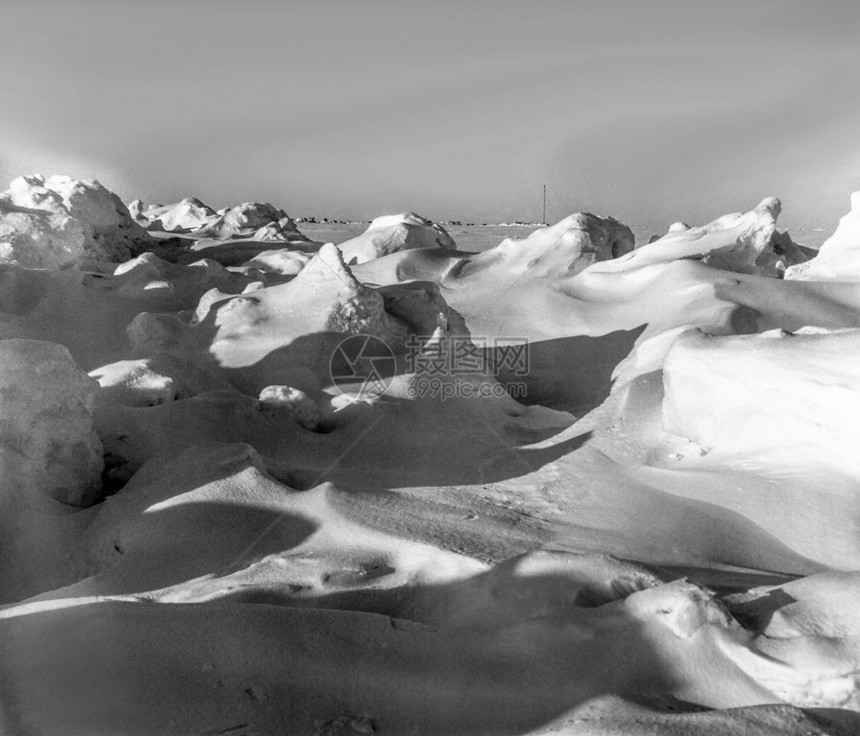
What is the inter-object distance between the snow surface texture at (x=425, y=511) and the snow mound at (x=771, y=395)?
14 mm

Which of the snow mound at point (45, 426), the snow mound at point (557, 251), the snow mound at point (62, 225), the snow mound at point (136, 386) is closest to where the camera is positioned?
the snow mound at point (45, 426)

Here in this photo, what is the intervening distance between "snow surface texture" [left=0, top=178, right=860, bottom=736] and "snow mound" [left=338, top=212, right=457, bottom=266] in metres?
3.68

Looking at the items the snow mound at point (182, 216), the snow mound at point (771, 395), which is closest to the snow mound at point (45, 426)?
the snow mound at point (771, 395)

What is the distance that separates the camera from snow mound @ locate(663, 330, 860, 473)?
3553 millimetres

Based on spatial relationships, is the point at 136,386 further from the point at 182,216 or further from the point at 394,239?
the point at 182,216

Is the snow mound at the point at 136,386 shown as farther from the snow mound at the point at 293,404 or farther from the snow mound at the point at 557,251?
the snow mound at the point at 557,251

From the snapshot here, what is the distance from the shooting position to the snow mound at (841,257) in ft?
22.6

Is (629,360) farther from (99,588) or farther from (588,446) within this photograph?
(99,588)

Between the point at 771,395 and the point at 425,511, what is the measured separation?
1.86m

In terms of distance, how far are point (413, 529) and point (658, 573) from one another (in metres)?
0.94

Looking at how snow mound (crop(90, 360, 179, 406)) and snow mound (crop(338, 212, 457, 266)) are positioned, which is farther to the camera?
snow mound (crop(338, 212, 457, 266))

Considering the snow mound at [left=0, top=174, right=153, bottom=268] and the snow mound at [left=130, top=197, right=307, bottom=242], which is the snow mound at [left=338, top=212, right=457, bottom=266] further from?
the snow mound at [left=0, top=174, right=153, bottom=268]

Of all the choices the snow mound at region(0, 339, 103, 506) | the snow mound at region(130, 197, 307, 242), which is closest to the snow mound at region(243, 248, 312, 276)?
the snow mound at region(130, 197, 307, 242)

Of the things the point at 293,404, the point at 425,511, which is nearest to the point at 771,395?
the point at 425,511
